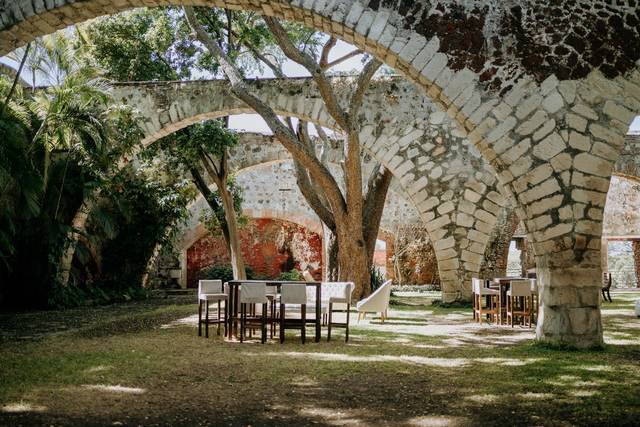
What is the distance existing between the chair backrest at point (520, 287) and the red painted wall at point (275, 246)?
36.6ft

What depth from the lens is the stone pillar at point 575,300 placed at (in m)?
5.08

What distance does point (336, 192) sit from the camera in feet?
30.2

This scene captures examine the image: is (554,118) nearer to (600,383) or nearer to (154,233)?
(600,383)

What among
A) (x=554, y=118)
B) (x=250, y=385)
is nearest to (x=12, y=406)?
(x=250, y=385)

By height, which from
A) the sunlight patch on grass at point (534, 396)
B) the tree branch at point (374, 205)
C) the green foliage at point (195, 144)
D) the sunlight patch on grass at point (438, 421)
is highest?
the green foliage at point (195, 144)

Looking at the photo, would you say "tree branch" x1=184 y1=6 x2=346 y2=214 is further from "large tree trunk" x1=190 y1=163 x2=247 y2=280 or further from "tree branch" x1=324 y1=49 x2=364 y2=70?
"large tree trunk" x1=190 y1=163 x2=247 y2=280

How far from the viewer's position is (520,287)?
7.00 meters

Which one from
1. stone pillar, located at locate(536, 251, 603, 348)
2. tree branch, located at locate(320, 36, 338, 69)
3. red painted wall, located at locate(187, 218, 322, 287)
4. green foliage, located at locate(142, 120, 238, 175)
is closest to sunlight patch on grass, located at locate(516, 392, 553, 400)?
stone pillar, located at locate(536, 251, 603, 348)

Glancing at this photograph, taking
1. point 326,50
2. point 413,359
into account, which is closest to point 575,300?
point 413,359

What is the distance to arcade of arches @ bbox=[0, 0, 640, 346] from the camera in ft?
16.9

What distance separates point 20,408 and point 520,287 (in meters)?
5.48

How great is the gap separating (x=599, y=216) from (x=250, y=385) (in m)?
3.30

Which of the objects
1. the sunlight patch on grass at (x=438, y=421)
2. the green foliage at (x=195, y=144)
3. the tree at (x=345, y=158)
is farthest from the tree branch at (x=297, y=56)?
Answer: the sunlight patch on grass at (x=438, y=421)

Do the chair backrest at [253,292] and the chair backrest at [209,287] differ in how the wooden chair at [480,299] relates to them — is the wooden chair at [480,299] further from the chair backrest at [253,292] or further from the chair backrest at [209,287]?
the chair backrest at [209,287]
